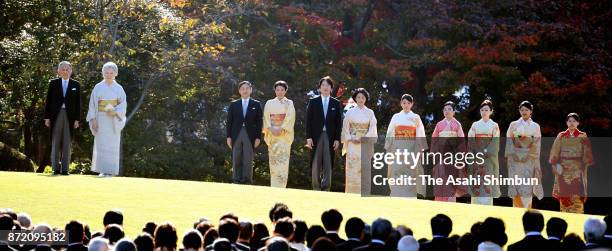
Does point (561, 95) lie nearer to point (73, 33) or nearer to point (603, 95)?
point (603, 95)

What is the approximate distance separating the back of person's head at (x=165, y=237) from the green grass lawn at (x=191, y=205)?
2.29 meters

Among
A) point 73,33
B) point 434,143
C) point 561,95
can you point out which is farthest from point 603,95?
point 73,33

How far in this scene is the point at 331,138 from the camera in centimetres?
1877

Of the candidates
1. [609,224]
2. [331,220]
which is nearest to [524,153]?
[609,224]

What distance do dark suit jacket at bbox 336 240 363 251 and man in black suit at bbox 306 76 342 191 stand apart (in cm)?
992

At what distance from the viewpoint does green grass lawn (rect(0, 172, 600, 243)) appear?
1141cm

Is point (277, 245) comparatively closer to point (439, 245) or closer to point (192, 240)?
point (192, 240)

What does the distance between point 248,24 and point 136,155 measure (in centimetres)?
398

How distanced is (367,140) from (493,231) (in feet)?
33.0

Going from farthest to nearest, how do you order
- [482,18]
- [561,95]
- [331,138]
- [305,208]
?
[482,18] → [561,95] → [331,138] → [305,208]

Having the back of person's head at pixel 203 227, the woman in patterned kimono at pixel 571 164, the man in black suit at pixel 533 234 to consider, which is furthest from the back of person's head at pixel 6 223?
the woman in patterned kimono at pixel 571 164

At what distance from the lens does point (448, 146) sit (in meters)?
19.3

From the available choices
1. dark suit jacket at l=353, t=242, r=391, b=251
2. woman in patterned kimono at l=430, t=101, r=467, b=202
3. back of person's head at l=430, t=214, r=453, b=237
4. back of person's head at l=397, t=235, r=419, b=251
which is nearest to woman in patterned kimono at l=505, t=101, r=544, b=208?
woman in patterned kimono at l=430, t=101, r=467, b=202

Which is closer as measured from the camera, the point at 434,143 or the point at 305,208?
the point at 305,208
